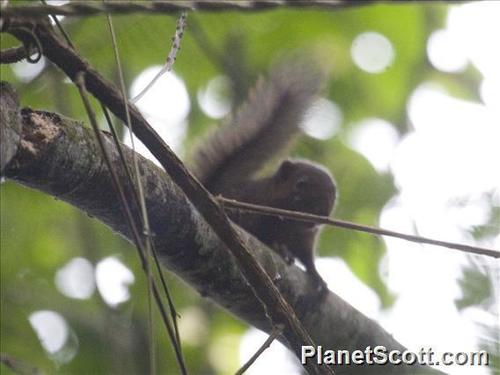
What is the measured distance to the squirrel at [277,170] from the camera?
4379 mm

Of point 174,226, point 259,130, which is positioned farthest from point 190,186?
point 259,130

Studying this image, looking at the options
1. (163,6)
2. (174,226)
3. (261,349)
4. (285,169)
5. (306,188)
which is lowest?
(261,349)

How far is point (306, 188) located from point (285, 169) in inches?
7.3

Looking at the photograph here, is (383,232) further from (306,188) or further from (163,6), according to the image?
(306,188)

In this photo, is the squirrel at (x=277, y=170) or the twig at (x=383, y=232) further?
the squirrel at (x=277, y=170)

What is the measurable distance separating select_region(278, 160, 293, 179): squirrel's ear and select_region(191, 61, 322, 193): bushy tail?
0.40ft

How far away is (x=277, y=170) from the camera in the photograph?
490 cm

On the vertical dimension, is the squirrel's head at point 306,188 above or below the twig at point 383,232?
above

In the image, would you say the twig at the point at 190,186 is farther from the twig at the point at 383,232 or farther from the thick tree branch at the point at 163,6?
the thick tree branch at the point at 163,6

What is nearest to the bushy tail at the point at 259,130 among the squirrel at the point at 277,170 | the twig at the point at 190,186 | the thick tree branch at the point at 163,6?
the squirrel at the point at 277,170

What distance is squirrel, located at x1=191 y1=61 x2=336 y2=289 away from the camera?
438cm

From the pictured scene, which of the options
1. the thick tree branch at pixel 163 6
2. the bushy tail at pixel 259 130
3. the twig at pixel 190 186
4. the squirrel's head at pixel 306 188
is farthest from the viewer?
the squirrel's head at pixel 306 188

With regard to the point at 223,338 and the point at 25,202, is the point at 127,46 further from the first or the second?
the point at 223,338

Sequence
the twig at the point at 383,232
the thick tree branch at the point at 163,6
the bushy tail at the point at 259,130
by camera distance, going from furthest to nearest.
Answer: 1. the bushy tail at the point at 259,130
2. the twig at the point at 383,232
3. the thick tree branch at the point at 163,6
